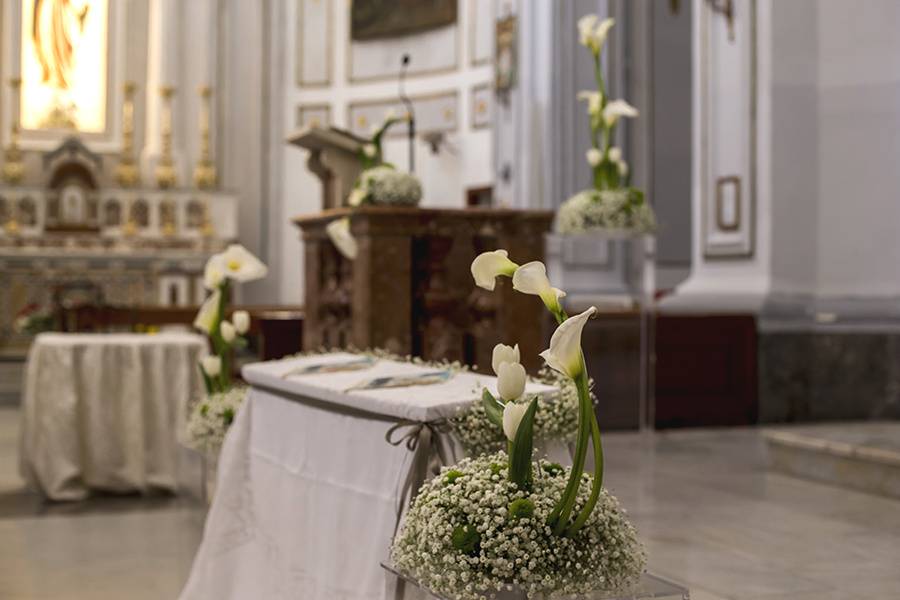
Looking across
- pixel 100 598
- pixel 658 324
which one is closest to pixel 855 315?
pixel 658 324

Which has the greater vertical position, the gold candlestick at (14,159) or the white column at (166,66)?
the white column at (166,66)

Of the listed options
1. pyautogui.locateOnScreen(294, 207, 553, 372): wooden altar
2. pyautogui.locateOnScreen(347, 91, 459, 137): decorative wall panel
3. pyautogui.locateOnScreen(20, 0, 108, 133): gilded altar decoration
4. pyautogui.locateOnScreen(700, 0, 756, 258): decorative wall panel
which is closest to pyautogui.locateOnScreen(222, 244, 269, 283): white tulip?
pyautogui.locateOnScreen(294, 207, 553, 372): wooden altar

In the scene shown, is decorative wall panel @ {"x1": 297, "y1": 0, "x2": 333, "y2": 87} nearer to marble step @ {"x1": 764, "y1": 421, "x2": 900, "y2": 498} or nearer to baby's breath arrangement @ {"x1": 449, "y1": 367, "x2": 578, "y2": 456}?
marble step @ {"x1": 764, "y1": 421, "x2": 900, "y2": 498}

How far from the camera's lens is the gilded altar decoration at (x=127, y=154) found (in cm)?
1382

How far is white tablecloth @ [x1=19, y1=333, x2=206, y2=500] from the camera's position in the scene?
5.49 meters

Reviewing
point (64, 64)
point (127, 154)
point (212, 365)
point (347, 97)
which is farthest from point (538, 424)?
point (64, 64)

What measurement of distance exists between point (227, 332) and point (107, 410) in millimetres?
1376

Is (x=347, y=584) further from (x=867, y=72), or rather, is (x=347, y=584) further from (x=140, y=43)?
(x=140, y=43)

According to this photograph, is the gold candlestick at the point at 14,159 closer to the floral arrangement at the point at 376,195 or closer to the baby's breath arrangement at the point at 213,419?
the floral arrangement at the point at 376,195

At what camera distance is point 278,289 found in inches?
585

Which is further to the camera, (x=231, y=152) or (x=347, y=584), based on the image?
(x=231, y=152)

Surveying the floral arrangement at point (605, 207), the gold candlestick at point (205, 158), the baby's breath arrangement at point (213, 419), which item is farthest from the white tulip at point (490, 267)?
the gold candlestick at point (205, 158)

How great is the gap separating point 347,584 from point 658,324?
16.5 feet

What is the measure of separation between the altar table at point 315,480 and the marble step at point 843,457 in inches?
102
